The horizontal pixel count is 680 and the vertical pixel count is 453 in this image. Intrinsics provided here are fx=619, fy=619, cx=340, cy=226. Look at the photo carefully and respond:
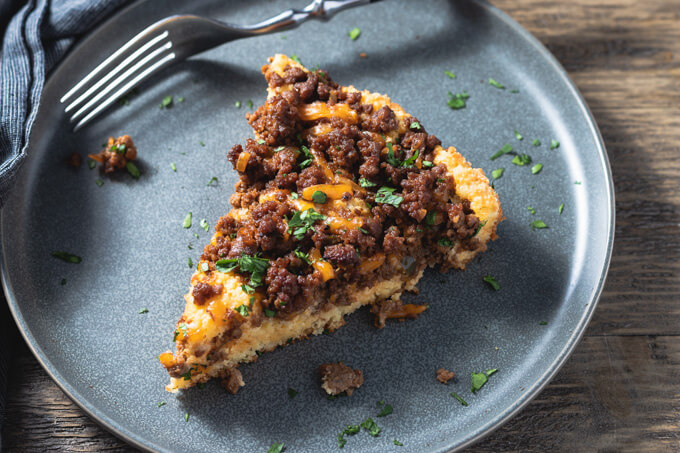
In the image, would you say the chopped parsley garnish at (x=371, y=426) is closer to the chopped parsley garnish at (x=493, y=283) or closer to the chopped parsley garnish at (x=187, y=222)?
the chopped parsley garnish at (x=493, y=283)

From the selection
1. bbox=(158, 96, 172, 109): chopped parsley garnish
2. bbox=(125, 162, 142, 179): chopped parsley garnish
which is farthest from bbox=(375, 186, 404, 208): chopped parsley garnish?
bbox=(158, 96, 172, 109): chopped parsley garnish

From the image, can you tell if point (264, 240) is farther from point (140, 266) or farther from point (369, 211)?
point (140, 266)

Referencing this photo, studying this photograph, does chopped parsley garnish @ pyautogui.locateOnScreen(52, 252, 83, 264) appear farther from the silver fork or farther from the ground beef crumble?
the ground beef crumble

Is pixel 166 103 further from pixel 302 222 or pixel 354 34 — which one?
pixel 302 222

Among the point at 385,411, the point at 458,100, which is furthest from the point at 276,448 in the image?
the point at 458,100

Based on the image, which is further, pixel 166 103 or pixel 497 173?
pixel 166 103

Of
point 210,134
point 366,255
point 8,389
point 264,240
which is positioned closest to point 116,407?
point 8,389
